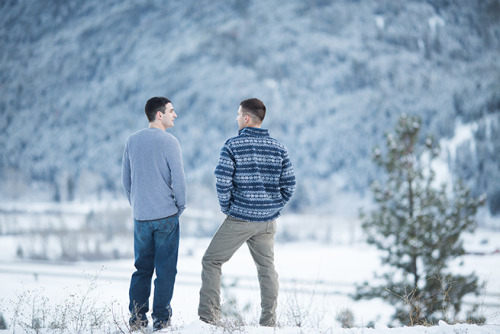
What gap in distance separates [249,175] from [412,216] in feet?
24.8

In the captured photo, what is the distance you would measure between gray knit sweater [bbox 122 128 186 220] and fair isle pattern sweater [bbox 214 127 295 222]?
0.36 meters

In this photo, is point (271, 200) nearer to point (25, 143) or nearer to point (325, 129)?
point (325, 129)

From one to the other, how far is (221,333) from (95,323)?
119 centimetres

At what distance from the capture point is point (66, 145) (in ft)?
543

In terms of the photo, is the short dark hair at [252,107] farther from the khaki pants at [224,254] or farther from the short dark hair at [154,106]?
the khaki pants at [224,254]

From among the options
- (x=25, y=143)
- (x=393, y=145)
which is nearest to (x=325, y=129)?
(x=25, y=143)

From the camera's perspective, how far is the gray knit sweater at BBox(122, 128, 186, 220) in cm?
325

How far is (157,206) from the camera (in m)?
3.24

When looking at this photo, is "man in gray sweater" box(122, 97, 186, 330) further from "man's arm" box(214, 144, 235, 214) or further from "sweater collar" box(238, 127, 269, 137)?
"sweater collar" box(238, 127, 269, 137)

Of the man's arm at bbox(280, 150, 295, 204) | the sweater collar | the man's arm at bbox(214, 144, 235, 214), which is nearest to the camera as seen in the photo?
the man's arm at bbox(214, 144, 235, 214)

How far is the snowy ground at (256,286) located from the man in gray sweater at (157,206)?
23 centimetres

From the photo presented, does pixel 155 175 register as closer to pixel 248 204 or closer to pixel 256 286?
pixel 248 204

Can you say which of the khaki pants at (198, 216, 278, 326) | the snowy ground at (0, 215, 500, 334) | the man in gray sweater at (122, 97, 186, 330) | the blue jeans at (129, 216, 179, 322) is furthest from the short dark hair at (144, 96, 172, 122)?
the snowy ground at (0, 215, 500, 334)

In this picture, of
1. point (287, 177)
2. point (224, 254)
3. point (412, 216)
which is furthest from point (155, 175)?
point (412, 216)
